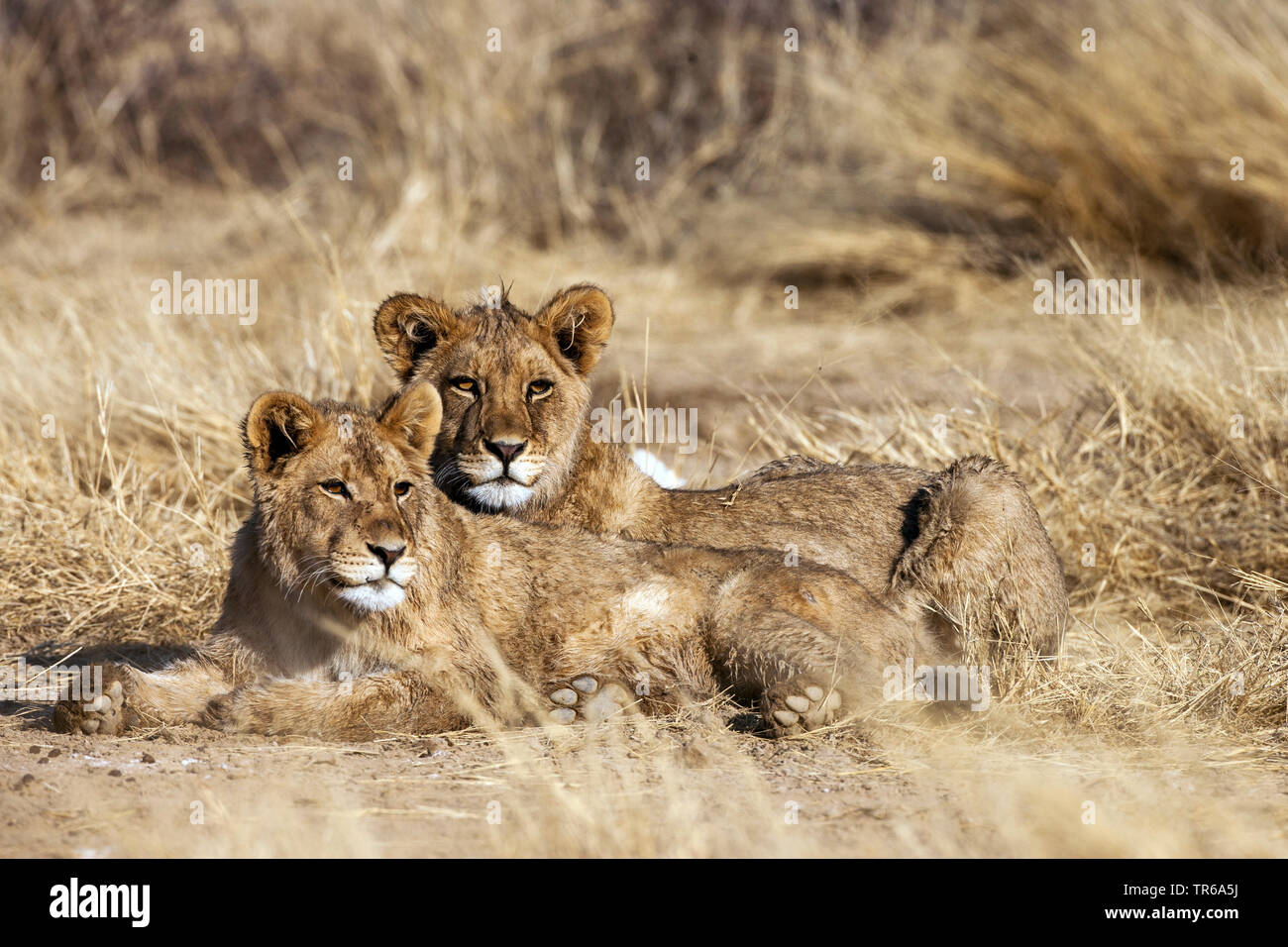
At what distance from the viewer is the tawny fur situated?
21.0ft

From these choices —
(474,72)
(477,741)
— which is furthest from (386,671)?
(474,72)

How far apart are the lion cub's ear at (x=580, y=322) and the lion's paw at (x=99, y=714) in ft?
7.89

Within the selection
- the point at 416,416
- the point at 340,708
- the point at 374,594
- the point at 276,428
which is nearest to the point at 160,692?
the point at 340,708

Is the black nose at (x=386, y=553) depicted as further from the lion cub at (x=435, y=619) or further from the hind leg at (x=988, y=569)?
the hind leg at (x=988, y=569)

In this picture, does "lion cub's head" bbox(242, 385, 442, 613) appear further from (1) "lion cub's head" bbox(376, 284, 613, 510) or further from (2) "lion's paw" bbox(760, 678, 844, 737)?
(2) "lion's paw" bbox(760, 678, 844, 737)

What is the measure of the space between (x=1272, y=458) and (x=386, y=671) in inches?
185

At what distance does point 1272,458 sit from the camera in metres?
7.81

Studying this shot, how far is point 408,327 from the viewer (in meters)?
6.75

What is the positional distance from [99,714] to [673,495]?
2.64m

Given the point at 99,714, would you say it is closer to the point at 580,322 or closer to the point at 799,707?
the point at 799,707

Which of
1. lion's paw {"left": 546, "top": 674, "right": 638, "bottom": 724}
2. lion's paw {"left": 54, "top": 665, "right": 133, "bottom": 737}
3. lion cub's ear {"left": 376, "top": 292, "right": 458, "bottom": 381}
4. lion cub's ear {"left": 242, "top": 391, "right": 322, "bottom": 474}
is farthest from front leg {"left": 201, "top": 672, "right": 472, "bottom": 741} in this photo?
lion cub's ear {"left": 376, "top": 292, "right": 458, "bottom": 381}

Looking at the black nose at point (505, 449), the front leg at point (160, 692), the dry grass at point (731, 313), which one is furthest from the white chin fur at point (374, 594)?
the black nose at point (505, 449)
